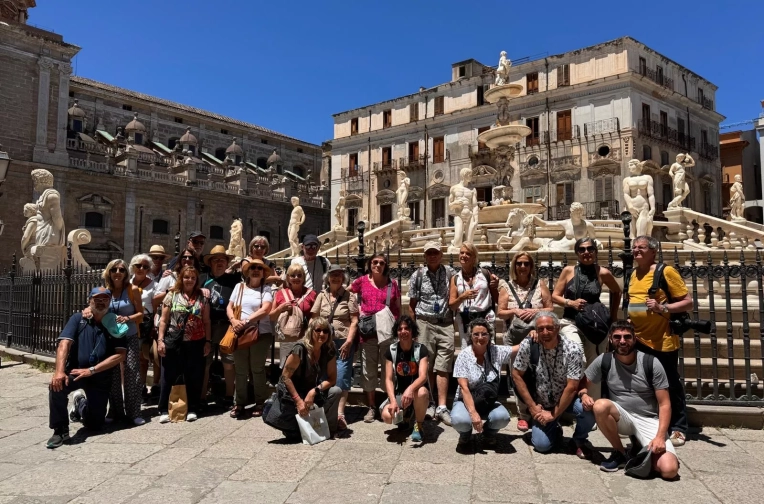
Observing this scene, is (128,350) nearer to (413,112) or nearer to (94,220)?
(94,220)

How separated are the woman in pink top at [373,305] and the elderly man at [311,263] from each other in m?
0.66

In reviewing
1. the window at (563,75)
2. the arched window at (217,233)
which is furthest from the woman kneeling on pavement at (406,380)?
the arched window at (217,233)

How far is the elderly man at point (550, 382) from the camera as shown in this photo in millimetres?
4562

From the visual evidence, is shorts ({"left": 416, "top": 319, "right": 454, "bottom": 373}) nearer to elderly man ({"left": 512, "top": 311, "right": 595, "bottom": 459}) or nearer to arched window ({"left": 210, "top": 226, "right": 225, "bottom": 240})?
elderly man ({"left": 512, "top": 311, "right": 595, "bottom": 459})

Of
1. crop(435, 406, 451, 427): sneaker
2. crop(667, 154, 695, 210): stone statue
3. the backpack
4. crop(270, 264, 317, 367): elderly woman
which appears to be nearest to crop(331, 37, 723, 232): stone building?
crop(667, 154, 695, 210): stone statue

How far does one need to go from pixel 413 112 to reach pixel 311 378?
36.2m

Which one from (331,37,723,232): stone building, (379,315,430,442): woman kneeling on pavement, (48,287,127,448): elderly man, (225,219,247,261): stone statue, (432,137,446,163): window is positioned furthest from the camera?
(432,137,446,163): window

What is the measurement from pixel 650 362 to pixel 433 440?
197 cm

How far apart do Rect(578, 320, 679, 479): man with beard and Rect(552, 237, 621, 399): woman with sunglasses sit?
600mm

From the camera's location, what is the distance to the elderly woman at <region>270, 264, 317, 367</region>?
5.52 metres

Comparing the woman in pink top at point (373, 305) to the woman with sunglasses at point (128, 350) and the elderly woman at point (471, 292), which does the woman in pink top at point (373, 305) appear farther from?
the woman with sunglasses at point (128, 350)

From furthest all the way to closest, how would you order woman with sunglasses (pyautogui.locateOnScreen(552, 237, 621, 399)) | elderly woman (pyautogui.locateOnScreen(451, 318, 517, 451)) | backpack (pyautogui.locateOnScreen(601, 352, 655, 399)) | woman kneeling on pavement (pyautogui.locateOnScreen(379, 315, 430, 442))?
woman with sunglasses (pyautogui.locateOnScreen(552, 237, 621, 399)), woman kneeling on pavement (pyautogui.locateOnScreen(379, 315, 430, 442)), elderly woman (pyautogui.locateOnScreen(451, 318, 517, 451)), backpack (pyautogui.locateOnScreen(601, 352, 655, 399))

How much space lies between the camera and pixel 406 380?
5109mm

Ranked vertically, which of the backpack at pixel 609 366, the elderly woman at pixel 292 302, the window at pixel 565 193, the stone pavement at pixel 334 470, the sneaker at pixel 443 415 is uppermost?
the window at pixel 565 193
